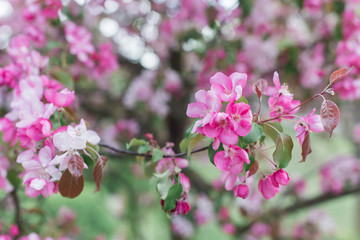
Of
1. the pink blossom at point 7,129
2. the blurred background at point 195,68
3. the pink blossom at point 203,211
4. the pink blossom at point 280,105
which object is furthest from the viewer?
the pink blossom at point 203,211

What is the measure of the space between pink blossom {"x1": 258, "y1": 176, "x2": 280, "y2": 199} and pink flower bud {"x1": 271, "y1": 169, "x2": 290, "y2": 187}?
0.01 meters

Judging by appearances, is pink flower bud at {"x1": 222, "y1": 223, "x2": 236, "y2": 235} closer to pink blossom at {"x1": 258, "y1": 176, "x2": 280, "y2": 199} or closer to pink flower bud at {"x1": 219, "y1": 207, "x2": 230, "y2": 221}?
pink flower bud at {"x1": 219, "y1": 207, "x2": 230, "y2": 221}

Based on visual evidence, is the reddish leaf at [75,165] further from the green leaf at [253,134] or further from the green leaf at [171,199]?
the green leaf at [253,134]

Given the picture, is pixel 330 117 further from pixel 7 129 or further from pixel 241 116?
pixel 7 129

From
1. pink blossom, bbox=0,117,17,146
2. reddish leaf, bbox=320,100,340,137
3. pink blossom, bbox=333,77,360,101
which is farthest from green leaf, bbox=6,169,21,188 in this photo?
pink blossom, bbox=333,77,360,101

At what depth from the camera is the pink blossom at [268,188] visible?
0.71 meters

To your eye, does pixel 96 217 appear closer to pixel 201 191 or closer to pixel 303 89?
pixel 201 191

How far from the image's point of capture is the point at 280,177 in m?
0.68

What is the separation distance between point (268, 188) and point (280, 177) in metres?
0.05

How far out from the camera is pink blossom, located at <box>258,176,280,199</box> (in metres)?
0.71

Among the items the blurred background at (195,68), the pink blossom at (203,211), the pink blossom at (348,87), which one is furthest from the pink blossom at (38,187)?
the pink blossom at (203,211)

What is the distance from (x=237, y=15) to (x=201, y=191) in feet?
3.91

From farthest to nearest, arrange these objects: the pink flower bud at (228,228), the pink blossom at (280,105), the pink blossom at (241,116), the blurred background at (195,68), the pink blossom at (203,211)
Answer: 1. the pink flower bud at (228,228)
2. the pink blossom at (203,211)
3. the blurred background at (195,68)
4. the pink blossom at (280,105)
5. the pink blossom at (241,116)

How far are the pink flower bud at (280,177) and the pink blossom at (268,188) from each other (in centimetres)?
1
